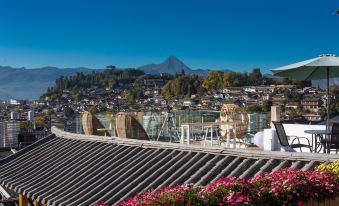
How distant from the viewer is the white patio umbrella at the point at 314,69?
8.55 meters

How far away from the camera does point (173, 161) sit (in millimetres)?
6250

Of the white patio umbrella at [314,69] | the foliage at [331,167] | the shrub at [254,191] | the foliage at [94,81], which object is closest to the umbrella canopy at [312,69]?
the white patio umbrella at [314,69]

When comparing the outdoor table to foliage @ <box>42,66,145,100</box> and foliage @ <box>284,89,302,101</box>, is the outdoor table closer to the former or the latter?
foliage @ <box>284,89,302,101</box>

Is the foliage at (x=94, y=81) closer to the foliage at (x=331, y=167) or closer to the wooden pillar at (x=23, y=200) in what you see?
the wooden pillar at (x=23, y=200)

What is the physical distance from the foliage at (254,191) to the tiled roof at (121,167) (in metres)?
0.75

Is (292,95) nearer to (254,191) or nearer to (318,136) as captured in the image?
(318,136)

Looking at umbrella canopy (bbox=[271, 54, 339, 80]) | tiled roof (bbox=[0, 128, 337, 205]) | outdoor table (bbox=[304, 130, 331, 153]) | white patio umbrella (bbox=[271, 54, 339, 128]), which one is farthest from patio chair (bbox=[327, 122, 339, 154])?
tiled roof (bbox=[0, 128, 337, 205])

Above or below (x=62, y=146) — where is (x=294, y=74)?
above

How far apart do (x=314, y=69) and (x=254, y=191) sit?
6193 mm

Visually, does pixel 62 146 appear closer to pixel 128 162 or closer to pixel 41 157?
pixel 41 157

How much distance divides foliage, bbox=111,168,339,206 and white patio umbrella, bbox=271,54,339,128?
4.54 meters

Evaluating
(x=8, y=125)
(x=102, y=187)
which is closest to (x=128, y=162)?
(x=102, y=187)

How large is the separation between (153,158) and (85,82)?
111376 millimetres

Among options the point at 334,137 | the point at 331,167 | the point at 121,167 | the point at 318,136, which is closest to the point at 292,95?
the point at 318,136
